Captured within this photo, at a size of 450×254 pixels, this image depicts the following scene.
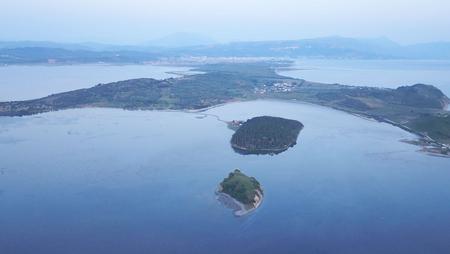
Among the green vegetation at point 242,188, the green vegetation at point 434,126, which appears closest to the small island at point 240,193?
the green vegetation at point 242,188

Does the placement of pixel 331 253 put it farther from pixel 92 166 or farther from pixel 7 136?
pixel 7 136

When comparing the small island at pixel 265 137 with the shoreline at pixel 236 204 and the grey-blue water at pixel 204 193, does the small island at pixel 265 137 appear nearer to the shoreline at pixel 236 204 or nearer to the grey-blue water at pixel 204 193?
the grey-blue water at pixel 204 193

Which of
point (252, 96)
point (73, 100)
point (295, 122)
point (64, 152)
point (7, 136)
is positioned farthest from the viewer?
point (252, 96)

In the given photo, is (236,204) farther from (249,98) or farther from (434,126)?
(249,98)

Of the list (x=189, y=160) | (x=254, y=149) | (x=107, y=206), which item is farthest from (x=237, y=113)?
(x=107, y=206)

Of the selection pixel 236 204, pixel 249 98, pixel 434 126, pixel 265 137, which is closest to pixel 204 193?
pixel 236 204

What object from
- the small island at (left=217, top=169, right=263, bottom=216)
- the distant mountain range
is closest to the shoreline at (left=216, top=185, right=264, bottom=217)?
the small island at (left=217, top=169, right=263, bottom=216)

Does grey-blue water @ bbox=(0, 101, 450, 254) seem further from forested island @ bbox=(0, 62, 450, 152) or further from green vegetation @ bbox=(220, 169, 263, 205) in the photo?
forested island @ bbox=(0, 62, 450, 152)
